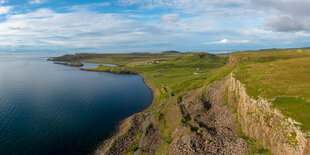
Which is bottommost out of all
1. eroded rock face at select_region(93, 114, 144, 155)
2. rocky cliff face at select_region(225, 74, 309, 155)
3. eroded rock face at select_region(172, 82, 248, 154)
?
eroded rock face at select_region(93, 114, 144, 155)

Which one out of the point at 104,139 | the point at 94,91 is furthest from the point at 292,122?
the point at 94,91

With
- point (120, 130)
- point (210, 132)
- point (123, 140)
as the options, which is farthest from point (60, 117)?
point (210, 132)

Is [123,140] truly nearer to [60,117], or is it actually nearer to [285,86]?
[60,117]

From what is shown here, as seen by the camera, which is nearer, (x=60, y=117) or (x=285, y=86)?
(x=285, y=86)

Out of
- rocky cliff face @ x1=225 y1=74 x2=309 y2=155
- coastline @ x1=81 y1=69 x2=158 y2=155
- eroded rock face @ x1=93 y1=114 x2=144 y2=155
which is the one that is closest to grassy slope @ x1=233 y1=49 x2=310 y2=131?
rocky cliff face @ x1=225 y1=74 x2=309 y2=155

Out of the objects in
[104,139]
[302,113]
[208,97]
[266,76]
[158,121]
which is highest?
[266,76]

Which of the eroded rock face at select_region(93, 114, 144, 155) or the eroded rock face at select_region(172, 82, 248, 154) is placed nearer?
the eroded rock face at select_region(172, 82, 248, 154)

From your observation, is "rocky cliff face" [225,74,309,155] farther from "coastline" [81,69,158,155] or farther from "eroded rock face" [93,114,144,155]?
"coastline" [81,69,158,155]

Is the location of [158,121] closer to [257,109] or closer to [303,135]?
[257,109]
